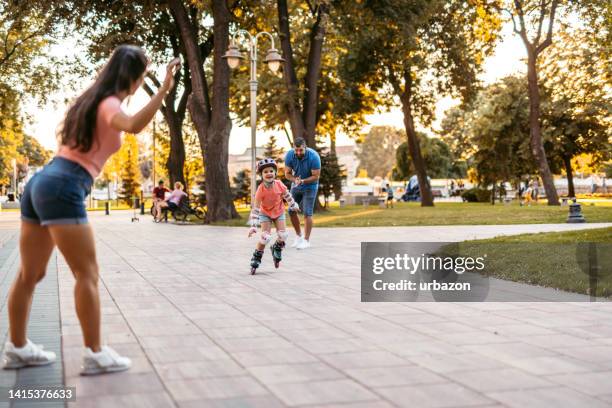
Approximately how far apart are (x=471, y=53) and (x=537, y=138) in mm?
5223

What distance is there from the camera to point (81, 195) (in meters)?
4.39

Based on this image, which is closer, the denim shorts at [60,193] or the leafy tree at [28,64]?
the denim shorts at [60,193]

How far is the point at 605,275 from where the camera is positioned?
883 centimetres

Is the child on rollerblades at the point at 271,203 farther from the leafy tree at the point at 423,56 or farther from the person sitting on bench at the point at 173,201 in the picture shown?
the leafy tree at the point at 423,56

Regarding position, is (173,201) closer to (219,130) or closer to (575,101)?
(219,130)

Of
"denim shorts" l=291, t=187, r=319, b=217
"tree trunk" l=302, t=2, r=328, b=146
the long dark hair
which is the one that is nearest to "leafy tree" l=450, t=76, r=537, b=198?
"tree trunk" l=302, t=2, r=328, b=146

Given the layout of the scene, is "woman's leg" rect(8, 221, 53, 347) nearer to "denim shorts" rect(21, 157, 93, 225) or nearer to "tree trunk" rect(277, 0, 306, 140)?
"denim shorts" rect(21, 157, 93, 225)

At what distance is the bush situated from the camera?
A: 51.8m

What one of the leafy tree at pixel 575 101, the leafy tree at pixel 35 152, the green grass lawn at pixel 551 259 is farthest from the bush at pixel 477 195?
the leafy tree at pixel 35 152

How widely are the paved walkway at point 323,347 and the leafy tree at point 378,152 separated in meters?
149

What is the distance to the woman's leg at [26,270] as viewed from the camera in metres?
4.54

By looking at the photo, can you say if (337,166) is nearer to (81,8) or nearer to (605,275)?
(81,8)

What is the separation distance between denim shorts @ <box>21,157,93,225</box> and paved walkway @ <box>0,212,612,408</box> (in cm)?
92

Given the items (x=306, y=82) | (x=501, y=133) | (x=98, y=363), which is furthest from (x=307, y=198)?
(x=501, y=133)
